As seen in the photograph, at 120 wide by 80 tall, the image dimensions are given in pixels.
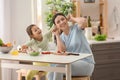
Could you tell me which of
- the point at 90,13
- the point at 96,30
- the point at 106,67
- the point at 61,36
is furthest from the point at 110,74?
the point at 61,36

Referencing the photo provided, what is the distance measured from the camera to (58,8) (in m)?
4.35

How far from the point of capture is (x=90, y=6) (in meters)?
4.45

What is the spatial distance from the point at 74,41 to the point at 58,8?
140 centimetres

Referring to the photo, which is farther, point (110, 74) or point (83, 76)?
point (110, 74)

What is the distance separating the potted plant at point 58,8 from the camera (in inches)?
169

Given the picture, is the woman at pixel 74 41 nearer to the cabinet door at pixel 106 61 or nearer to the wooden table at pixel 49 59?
the wooden table at pixel 49 59

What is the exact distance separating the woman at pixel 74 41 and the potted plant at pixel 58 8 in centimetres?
113

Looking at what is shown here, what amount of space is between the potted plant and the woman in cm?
113

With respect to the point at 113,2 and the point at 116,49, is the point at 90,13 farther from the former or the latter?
the point at 116,49

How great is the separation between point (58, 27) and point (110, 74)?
1.42 m

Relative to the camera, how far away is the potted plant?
430 centimetres

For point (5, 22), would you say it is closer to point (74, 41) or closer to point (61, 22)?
point (61, 22)

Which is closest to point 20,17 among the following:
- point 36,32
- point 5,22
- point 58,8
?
point 5,22

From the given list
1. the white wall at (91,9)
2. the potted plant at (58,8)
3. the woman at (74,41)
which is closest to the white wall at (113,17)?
the white wall at (91,9)
